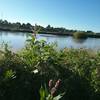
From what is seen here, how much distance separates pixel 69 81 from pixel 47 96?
2.54 m

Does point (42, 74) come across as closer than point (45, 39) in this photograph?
Yes

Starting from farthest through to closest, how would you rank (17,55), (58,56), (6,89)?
(58,56) < (17,55) < (6,89)

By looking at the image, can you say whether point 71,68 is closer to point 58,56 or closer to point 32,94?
point 58,56

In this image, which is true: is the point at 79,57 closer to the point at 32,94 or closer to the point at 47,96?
the point at 32,94

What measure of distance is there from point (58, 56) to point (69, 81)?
0.94 meters

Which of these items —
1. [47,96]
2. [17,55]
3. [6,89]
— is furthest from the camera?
[17,55]

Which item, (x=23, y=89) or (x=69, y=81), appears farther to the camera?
(x=69, y=81)

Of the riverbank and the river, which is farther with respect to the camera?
the river

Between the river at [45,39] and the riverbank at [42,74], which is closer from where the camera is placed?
the riverbank at [42,74]

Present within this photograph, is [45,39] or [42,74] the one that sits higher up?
[45,39]

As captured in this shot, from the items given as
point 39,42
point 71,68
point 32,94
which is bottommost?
point 32,94

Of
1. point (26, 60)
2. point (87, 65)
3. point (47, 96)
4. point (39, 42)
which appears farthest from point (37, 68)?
point (47, 96)

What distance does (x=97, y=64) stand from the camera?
21.7 ft

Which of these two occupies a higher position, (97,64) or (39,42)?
(39,42)
